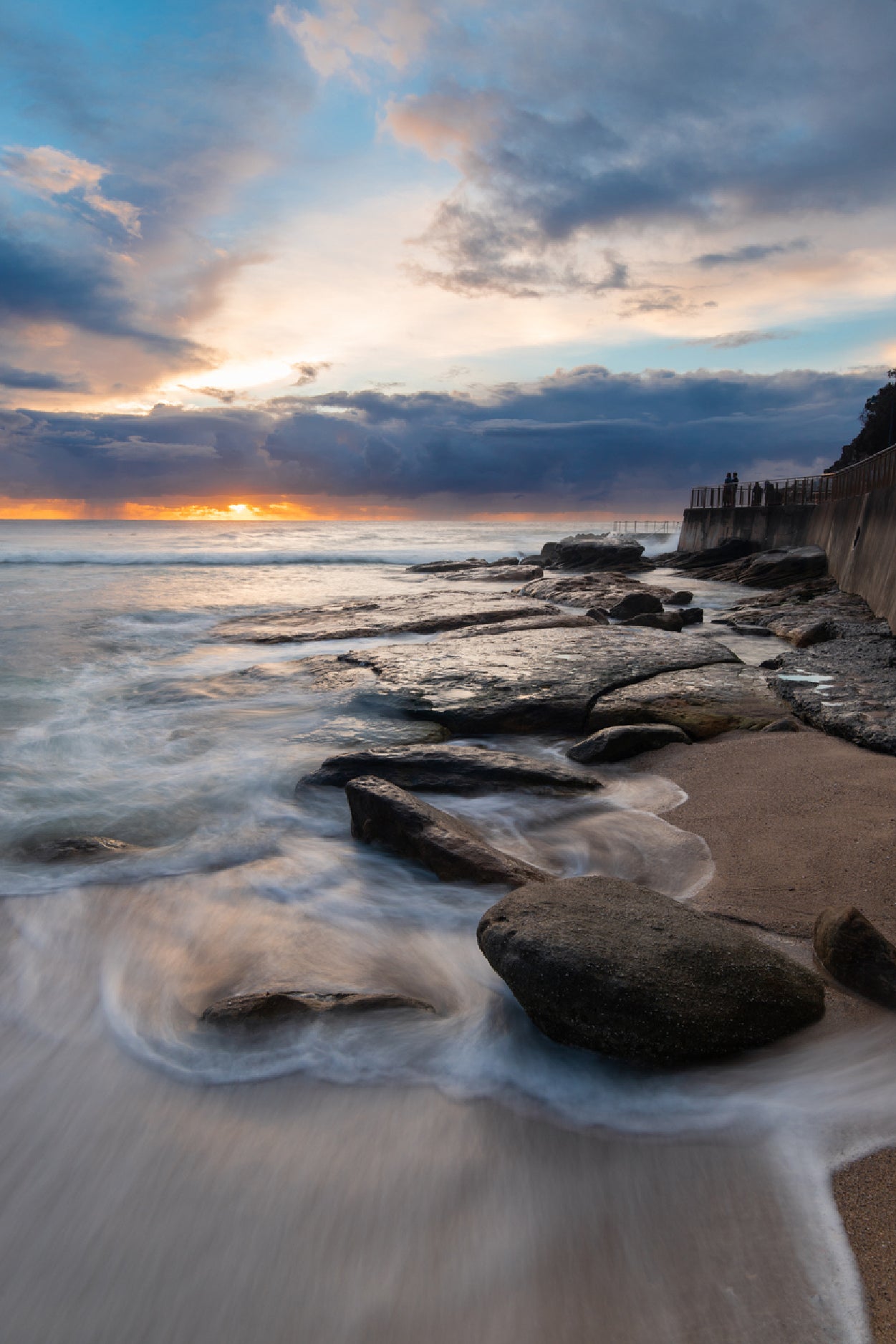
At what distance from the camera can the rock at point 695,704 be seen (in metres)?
4.98

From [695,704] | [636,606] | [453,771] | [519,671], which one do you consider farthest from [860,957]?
[636,606]

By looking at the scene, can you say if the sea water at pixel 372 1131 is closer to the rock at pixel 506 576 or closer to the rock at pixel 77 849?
the rock at pixel 77 849

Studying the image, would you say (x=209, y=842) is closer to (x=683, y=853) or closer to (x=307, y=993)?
(x=307, y=993)

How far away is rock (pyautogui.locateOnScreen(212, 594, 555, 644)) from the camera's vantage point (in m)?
9.55

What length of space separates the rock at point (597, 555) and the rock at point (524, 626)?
50.6 ft

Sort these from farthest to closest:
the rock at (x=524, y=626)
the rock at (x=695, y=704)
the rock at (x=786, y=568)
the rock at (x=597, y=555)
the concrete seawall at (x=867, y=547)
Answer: the rock at (x=597, y=555)
the rock at (x=786, y=568)
the concrete seawall at (x=867, y=547)
the rock at (x=524, y=626)
the rock at (x=695, y=704)

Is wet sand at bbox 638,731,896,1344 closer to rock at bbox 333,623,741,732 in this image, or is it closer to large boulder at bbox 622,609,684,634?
rock at bbox 333,623,741,732

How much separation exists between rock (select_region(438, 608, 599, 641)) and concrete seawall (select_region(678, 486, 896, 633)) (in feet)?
12.2

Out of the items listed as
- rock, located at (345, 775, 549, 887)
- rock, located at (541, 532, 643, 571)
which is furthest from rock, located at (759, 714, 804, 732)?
rock, located at (541, 532, 643, 571)

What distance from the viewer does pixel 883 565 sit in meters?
10.3

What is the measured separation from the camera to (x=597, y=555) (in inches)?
955

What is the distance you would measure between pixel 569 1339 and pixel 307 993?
1283 mm

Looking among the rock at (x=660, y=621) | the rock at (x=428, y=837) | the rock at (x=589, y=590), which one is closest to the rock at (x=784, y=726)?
the rock at (x=428, y=837)

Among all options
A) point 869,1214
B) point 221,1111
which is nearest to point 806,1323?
point 869,1214
